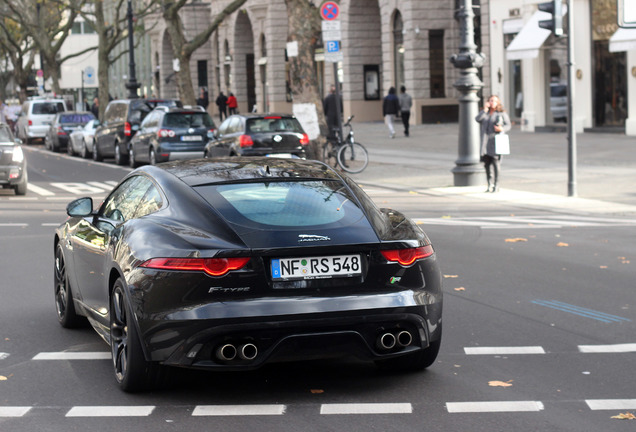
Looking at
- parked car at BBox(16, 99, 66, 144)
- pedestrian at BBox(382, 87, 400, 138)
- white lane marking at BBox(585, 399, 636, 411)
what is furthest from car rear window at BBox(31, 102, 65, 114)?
white lane marking at BBox(585, 399, 636, 411)

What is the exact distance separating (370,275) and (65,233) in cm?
308

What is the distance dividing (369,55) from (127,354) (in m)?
44.1

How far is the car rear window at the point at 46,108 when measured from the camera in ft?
150

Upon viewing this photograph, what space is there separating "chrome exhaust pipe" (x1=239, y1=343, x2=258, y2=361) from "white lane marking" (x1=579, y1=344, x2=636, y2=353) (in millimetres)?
2527

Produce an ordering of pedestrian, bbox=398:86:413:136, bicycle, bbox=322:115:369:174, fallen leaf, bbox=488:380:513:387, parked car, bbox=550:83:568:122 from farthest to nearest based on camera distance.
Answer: pedestrian, bbox=398:86:413:136 → parked car, bbox=550:83:568:122 → bicycle, bbox=322:115:369:174 → fallen leaf, bbox=488:380:513:387

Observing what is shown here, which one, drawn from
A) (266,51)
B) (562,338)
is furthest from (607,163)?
(266,51)

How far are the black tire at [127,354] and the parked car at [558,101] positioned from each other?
3097 centimetres

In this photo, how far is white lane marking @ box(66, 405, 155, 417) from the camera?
19.0 ft

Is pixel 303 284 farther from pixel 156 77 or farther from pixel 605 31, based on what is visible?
pixel 156 77

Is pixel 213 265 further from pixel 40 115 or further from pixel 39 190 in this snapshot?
pixel 40 115

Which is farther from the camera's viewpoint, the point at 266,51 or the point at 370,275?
the point at 266,51

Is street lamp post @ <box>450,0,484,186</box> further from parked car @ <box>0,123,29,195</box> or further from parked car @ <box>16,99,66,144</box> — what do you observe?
parked car @ <box>16,99,66,144</box>

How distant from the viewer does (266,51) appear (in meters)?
58.8

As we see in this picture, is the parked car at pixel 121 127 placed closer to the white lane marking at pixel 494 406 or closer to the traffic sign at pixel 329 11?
the traffic sign at pixel 329 11
